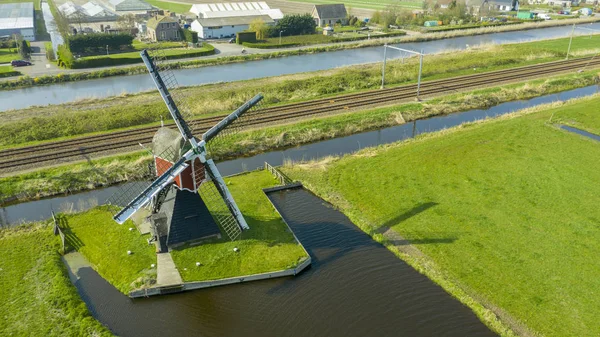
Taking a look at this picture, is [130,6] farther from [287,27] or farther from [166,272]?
[166,272]

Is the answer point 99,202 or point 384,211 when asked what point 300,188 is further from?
point 99,202

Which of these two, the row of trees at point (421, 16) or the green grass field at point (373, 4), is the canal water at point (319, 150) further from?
the green grass field at point (373, 4)

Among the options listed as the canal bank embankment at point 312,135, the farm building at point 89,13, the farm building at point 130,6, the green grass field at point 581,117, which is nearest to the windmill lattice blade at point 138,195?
the canal bank embankment at point 312,135

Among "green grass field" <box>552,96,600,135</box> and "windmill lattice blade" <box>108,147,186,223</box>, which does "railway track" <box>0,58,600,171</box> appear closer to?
"windmill lattice blade" <box>108,147,186,223</box>

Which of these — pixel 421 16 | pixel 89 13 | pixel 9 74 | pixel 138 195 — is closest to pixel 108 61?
pixel 9 74

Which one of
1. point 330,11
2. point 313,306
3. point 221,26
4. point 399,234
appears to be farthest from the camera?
point 330,11

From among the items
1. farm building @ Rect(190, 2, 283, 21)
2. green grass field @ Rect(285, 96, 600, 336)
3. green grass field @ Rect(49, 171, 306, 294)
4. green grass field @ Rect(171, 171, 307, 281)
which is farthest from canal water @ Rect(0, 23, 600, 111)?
green grass field @ Rect(171, 171, 307, 281)
